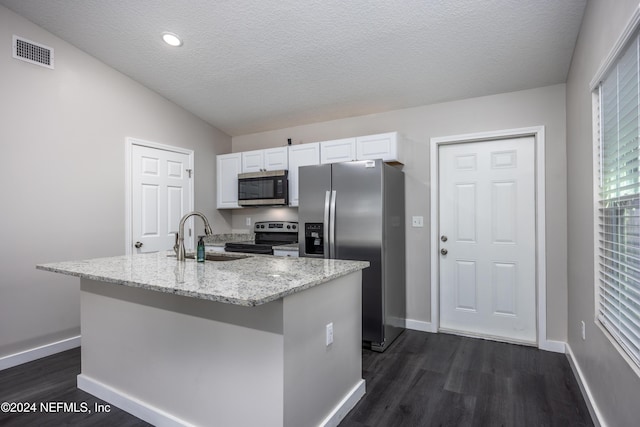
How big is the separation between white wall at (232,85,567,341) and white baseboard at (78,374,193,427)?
2.47m

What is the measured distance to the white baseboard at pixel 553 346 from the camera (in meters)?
3.00

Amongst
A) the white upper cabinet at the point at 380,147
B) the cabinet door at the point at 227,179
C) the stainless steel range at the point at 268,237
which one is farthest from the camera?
the cabinet door at the point at 227,179

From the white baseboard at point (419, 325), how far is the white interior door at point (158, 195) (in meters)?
2.71

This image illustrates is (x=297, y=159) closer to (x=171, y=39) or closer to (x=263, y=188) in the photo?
(x=263, y=188)

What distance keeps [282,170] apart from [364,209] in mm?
1301

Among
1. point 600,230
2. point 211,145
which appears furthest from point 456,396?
point 211,145

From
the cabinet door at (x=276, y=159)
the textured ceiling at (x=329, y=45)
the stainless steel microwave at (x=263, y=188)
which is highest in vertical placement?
the textured ceiling at (x=329, y=45)

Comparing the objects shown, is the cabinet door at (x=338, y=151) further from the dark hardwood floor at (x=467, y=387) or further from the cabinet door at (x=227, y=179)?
the dark hardwood floor at (x=467, y=387)

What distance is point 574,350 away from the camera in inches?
104

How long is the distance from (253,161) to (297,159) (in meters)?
0.66

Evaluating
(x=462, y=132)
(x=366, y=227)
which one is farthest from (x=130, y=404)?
(x=462, y=132)

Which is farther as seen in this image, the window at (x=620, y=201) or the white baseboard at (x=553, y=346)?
the white baseboard at (x=553, y=346)

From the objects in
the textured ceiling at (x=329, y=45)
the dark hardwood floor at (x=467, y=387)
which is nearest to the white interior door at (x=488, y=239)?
the dark hardwood floor at (x=467, y=387)

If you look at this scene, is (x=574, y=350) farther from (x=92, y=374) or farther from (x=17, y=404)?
(x=17, y=404)
